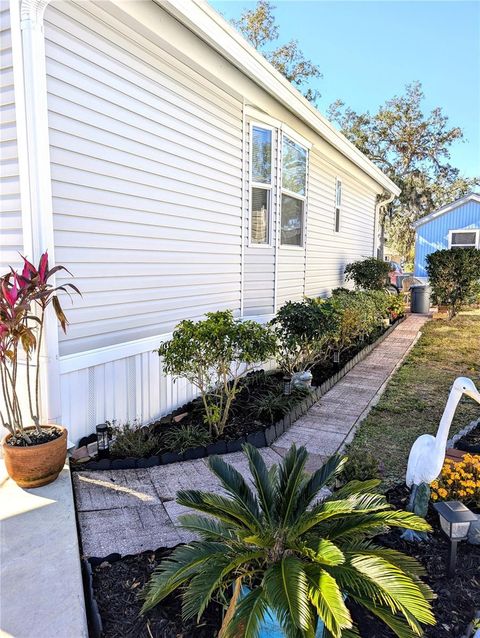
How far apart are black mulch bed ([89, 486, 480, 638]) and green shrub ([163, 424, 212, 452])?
1.29 m

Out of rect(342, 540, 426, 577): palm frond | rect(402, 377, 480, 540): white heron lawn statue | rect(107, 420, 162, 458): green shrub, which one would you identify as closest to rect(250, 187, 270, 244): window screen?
rect(107, 420, 162, 458): green shrub

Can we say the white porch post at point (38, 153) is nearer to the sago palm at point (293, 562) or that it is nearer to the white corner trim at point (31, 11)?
the white corner trim at point (31, 11)

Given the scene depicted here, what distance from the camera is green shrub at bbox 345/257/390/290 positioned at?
1054cm

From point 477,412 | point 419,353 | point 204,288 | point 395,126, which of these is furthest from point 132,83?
point 395,126

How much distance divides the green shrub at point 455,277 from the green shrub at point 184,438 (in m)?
9.83

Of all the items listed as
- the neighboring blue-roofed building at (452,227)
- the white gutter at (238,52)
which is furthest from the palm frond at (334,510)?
the neighboring blue-roofed building at (452,227)

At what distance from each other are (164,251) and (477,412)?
3.67 m

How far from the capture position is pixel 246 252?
596 cm

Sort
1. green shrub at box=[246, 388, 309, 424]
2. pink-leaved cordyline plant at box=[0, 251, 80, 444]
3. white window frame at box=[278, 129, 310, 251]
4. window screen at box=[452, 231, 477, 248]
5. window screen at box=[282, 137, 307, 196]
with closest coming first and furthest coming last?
pink-leaved cordyline plant at box=[0, 251, 80, 444] → green shrub at box=[246, 388, 309, 424] → white window frame at box=[278, 129, 310, 251] → window screen at box=[282, 137, 307, 196] → window screen at box=[452, 231, 477, 248]

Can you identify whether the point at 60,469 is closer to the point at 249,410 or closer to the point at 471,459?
the point at 249,410

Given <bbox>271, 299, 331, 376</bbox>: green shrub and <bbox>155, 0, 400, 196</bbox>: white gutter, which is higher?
<bbox>155, 0, 400, 196</bbox>: white gutter

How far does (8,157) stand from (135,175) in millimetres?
1101

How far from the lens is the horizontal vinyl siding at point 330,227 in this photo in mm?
8234

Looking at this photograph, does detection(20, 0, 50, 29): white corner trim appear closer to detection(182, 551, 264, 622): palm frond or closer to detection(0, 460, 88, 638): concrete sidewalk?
detection(0, 460, 88, 638): concrete sidewalk
